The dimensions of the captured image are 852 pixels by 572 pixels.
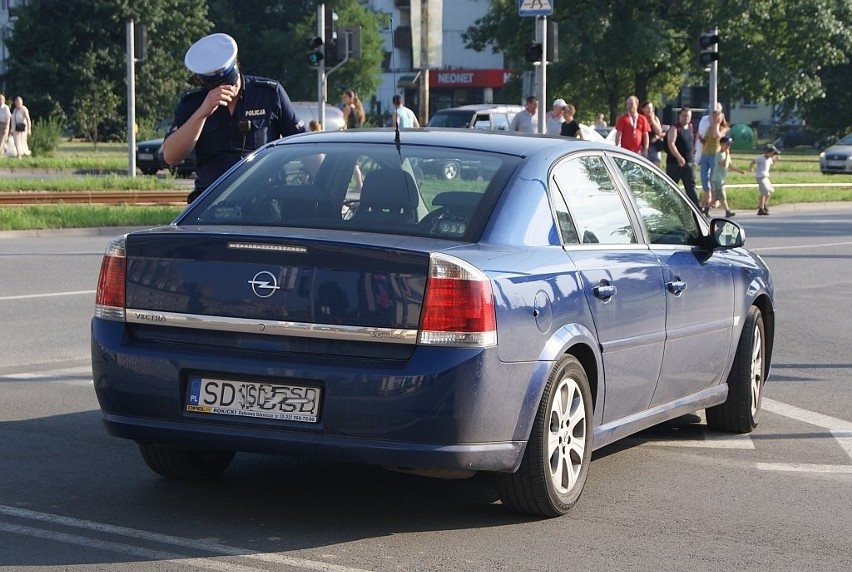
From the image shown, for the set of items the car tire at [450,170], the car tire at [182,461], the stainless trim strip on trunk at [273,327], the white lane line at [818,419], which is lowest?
the white lane line at [818,419]

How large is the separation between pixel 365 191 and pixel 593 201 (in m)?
1.10

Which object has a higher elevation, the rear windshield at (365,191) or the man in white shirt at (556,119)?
the man in white shirt at (556,119)

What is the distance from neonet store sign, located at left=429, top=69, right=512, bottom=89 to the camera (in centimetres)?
9150

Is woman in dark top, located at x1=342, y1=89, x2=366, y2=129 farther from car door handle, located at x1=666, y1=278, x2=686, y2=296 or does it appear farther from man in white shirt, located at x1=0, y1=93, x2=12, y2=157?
car door handle, located at x1=666, y1=278, x2=686, y2=296

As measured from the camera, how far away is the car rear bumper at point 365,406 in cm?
535

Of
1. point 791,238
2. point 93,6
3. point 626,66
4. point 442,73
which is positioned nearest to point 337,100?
point 442,73

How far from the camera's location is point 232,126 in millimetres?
8500

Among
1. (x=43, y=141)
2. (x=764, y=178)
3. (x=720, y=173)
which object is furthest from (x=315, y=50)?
(x=43, y=141)

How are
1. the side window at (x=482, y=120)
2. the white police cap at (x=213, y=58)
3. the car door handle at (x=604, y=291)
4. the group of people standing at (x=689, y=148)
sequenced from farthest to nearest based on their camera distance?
the side window at (x=482, y=120)
the group of people standing at (x=689, y=148)
the white police cap at (x=213, y=58)
the car door handle at (x=604, y=291)

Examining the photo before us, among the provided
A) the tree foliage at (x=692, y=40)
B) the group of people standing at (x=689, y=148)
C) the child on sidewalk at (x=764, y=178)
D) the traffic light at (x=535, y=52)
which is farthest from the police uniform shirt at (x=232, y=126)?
the tree foliage at (x=692, y=40)

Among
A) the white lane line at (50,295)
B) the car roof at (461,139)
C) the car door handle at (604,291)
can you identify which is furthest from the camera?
the white lane line at (50,295)

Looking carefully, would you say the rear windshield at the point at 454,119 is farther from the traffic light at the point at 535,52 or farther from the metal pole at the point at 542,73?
the traffic light at the point at 535,52

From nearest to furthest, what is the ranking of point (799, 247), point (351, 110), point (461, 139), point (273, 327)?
point (273, 327) < point (461, 139) < point (799, 247) < point (351, 110)

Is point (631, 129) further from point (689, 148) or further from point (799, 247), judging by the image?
point (799, 247)
